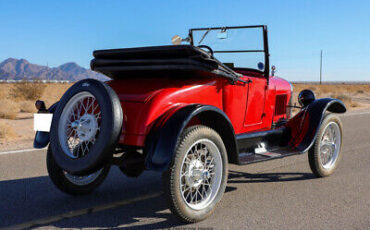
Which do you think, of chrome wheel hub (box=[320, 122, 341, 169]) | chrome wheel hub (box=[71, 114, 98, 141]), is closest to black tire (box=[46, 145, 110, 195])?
chrome wheel hub (box=[71, 114, 98, 141])

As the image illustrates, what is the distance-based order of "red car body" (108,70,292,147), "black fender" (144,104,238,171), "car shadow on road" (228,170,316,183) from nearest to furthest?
"black fender" (144,104,238,171), "red car body" (108,70,292,147), "car shadow on road" (228,170,316,183)

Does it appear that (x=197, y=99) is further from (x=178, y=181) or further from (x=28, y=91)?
(x=28, y=91)

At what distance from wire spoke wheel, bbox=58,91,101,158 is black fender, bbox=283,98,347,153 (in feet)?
8.21

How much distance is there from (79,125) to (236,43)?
2.79m

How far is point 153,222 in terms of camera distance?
339cm

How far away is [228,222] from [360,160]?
371 cm

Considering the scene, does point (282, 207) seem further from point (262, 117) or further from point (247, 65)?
point (247, 65)

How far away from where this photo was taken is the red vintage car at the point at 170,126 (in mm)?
3248

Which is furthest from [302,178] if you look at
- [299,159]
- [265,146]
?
[299,159]

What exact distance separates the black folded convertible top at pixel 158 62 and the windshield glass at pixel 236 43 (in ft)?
4.02

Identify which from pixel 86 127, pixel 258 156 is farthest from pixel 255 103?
pixel 86 127

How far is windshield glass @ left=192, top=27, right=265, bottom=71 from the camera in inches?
207

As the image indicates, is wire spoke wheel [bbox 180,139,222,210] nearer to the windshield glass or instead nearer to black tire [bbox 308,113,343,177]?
black tire [bbox 308,113,343,177]

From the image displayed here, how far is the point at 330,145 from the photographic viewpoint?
5285 millimetres
